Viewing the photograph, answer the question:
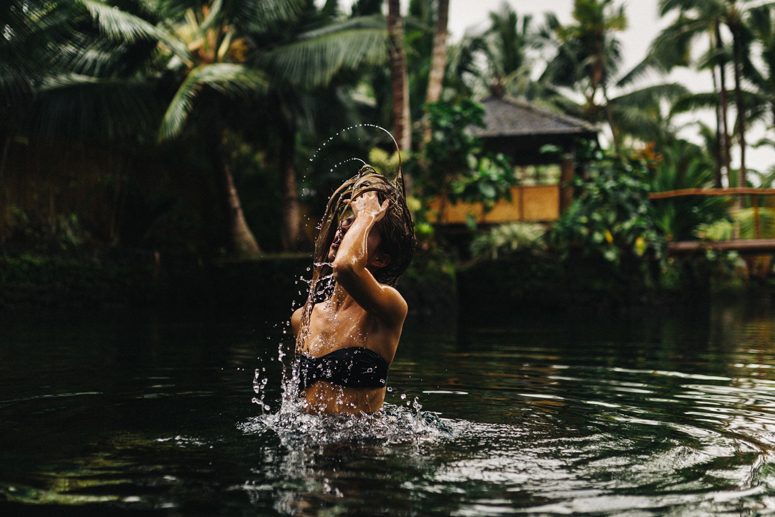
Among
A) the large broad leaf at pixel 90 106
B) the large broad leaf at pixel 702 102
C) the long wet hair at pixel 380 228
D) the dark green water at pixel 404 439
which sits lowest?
the dark green water at pixel 404 439

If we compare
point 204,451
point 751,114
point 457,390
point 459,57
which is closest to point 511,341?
point 457,390

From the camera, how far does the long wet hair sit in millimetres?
3107

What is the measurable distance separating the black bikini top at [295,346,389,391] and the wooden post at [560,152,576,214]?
49.0ft

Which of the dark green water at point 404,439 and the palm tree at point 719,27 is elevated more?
the palm tree at point 719,27

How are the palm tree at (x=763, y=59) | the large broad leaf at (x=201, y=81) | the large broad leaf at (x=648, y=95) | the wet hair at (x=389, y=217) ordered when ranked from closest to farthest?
1. the wet hair at (x=389, y=217)
2. the large broad leaf at (x=201, y=81)
3. the palm tree at (x=763, y=59)
4. the large broad leaf at (x=648, y=95)

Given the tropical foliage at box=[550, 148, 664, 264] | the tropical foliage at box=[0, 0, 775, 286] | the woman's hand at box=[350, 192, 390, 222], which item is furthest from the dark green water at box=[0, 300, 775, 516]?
the tropical foliage at box=[550, 148, 664, 264]

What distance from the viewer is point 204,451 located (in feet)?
10.6

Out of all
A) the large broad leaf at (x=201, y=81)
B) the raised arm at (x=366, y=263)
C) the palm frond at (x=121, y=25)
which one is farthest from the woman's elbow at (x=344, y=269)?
the palm frond at (x=121, y=25)

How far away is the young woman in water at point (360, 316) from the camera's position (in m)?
3.04

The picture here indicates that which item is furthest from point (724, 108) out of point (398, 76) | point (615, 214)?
point (398, 76)

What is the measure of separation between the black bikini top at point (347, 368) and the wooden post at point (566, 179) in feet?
49.0

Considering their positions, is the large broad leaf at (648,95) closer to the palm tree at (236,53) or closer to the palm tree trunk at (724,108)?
the palm tree trunk at (724,108)

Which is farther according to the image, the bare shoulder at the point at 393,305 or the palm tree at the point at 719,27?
the palm tree at the point at 719,27

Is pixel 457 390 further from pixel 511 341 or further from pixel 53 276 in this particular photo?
pixel 53 276
